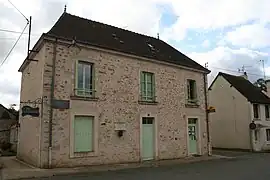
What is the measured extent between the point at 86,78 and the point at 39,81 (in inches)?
83.9

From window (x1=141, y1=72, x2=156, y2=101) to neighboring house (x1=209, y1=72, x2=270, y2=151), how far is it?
11.3 metres

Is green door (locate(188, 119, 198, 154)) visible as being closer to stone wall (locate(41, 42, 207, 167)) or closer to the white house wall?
stone wall (locate(41, 42, 207, 167))

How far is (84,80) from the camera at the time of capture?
45.1 feet

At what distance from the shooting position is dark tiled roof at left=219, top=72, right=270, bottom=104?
24.7 metres

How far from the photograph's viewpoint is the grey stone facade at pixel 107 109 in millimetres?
12508

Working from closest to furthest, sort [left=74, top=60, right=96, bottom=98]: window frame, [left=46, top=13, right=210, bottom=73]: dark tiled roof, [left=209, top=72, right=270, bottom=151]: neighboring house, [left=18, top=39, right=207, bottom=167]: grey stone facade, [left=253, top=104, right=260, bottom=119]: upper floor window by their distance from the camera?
[left=18, top=39, right=207, bottom=167]: grey stone facade, [left=74, top=60, right=96, bottom=98]: window frame, [left=46, top=13, right=210, bottom=73]: dark tiled roof, [left=209, top=72, right=270, bottom=151]: neighboring house, [left=253, top=104, right=260, bottom=119]: upper floor window

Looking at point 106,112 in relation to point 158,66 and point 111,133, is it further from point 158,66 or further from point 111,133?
point 158,66

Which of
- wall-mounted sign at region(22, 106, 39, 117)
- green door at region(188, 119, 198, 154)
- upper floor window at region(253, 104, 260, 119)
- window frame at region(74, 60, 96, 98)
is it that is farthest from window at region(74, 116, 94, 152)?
upper floor window at region(253, 104, 260, 119)

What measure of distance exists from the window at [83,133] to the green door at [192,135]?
6.84 m

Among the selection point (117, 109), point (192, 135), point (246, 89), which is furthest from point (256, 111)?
point (117, 109)

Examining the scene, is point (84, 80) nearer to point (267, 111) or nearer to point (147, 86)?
point (147, 86)

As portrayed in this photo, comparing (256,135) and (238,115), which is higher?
(238,115)

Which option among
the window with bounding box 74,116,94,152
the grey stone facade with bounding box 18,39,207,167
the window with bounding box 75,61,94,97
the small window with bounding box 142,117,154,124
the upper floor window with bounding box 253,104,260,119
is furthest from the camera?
the upper floor window with bounding box 253,104,260,119

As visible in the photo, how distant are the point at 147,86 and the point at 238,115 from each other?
39.7 feet
